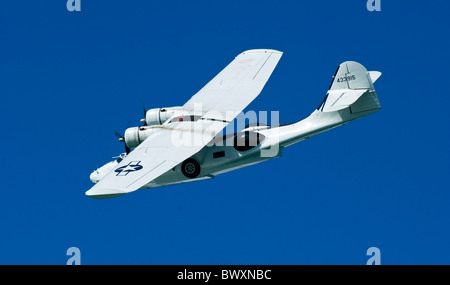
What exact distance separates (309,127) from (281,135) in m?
1.36

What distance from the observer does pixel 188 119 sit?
124 ft

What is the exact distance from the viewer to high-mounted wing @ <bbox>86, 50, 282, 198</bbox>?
32656mm

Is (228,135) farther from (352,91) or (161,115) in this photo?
(352,91)

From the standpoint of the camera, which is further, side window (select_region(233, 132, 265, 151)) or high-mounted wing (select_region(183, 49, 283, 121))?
high-mounted wing (select_region(183, 49, 283, 121))

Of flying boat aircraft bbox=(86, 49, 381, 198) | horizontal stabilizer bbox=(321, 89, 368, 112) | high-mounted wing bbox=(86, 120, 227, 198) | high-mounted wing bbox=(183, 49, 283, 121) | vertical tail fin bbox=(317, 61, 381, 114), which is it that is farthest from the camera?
high-mounted wing bbox=(183, 49, 283, 121)

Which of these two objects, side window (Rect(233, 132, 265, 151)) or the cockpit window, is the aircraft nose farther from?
side window (Rect(233, 132, 265, 151))

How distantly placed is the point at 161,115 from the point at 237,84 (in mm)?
4526

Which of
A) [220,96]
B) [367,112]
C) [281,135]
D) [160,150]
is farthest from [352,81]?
[160,150]

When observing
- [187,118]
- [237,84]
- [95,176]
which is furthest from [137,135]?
[237,84]

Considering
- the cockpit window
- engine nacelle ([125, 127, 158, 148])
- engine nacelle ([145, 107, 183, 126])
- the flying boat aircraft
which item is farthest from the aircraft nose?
the cockpit window

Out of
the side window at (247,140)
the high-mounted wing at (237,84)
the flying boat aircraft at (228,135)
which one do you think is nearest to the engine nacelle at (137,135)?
the flying boat aircraft at (228,135)

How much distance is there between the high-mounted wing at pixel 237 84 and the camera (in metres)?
38.8

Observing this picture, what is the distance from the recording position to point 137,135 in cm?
3756

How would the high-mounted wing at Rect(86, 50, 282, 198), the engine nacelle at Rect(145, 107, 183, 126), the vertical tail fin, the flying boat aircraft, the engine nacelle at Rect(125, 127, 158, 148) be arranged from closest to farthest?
the high-mounted wing at Rect(86, 50, 282, 198) → the flying boat aircraft → the vertical tail fin → the engine nacelle at Rect(125, 127, 158, 148) → the engine nacelle at Rect(145, 107, 183, 126)
